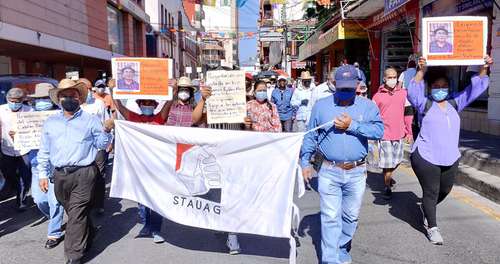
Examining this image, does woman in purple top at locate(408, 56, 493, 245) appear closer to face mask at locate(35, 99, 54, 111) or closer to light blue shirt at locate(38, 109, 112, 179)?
light blue shirt at locate(38, 109, 112, 179)

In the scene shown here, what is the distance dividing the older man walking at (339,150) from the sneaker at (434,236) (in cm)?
118

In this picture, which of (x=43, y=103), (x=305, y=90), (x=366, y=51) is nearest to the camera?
(x=43, y=103)

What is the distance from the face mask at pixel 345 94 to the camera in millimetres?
4066

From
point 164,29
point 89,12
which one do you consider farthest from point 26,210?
point 164,29

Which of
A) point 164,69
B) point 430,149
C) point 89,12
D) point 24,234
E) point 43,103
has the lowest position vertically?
point 24,234

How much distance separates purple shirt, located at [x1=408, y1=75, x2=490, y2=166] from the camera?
4824mm

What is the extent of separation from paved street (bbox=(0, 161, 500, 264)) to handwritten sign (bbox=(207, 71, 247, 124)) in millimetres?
1288

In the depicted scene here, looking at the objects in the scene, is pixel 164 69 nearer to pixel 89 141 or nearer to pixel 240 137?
pixel 89 141

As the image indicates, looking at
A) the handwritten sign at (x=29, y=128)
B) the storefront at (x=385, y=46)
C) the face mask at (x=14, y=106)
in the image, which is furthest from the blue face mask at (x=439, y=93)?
the storefront at (x=385, y=46)

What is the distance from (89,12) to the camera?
72.4 ft

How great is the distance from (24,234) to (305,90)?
6.62m

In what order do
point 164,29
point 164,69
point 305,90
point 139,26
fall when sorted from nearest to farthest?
point 164,69 < point 305,90 < point 139,26 < point 164,29

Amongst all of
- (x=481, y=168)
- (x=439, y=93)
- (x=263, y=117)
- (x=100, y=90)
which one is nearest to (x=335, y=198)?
(x=439, y=93)

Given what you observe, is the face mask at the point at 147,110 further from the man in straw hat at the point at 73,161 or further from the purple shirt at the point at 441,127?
the purple shirt at the point at 441,127
